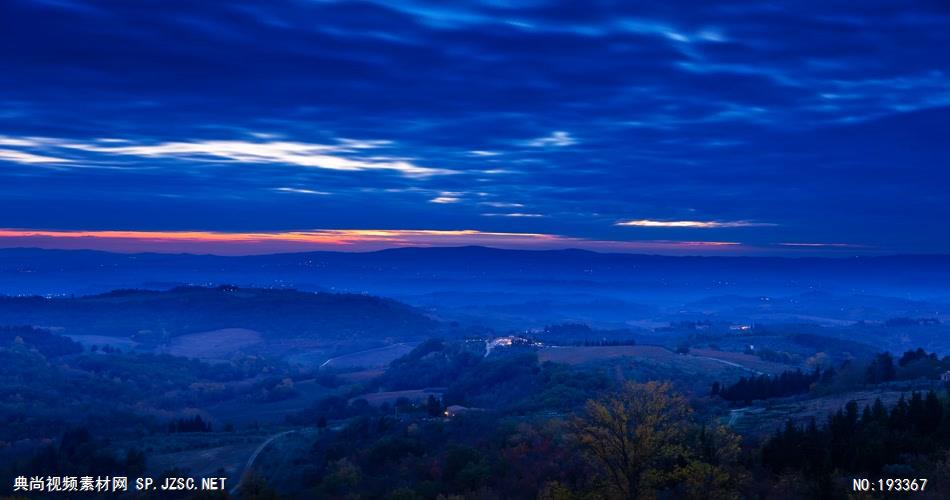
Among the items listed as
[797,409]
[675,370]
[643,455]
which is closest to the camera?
[643,455]

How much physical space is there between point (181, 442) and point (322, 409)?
56.6 meters

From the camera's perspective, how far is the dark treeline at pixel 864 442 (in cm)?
5547

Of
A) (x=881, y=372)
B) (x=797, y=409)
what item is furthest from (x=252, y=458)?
(x=881, y=372)

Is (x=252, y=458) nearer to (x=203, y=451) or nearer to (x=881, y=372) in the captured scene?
(x=203, y=451)

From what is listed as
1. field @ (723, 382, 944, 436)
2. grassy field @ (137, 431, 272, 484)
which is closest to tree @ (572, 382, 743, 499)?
field @ (723, 382, 944, 436)

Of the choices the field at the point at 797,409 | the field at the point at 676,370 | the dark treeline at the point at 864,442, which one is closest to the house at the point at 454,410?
the field at the point at 676,370

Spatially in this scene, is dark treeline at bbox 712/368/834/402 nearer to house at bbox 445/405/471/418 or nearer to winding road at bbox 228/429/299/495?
house at bbox 445/405/471/418

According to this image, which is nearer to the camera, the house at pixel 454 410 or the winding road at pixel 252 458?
the winding road at pixel 252 458

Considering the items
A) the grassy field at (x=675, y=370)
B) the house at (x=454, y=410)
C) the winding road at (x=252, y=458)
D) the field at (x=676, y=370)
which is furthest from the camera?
the field at (x=676, y=370)

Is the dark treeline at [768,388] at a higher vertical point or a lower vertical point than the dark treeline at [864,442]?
lower

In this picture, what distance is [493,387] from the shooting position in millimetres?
194000

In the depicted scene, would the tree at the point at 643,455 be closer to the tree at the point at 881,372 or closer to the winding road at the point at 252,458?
the winding road at the point at 252,458

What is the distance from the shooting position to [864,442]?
58.3 meters

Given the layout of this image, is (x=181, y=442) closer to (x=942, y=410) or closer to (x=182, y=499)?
(x=182, y=499)
